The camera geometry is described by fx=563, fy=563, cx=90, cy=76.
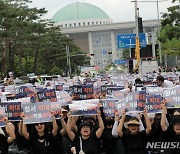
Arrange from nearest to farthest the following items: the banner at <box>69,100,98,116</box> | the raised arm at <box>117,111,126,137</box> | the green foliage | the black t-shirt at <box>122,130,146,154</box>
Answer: the black t-shirt at <box>122,130,146,154</box>
the raised arm at <box>117,111,126,137</box>
the banner at <box>69,100,98,116</box>
the green foliage

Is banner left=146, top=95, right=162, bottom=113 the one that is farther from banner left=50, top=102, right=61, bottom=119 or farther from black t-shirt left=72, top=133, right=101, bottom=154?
banner left=50, top=102, right=61, bottom=119

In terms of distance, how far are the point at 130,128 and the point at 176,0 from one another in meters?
36.0

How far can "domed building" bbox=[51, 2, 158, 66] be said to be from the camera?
138375 millimetres

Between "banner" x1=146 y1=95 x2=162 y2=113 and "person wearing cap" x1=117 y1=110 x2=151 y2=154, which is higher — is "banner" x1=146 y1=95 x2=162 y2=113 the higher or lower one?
the higher one

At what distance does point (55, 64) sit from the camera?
84.7m

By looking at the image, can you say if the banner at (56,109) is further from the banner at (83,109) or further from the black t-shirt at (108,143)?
the black t-shirt at (108,143)

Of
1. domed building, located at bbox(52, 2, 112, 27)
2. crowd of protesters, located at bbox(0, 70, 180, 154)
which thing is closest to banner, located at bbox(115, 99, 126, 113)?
crowd of protesters, located at bbox(0, 70, 180, 154)

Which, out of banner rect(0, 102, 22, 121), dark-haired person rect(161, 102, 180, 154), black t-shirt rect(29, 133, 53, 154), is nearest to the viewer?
dark-haired person rect(161, 102, 180, 154)

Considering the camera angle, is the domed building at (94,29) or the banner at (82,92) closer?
the banner at (82,92)

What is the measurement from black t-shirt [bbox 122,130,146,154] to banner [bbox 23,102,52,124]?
113cm

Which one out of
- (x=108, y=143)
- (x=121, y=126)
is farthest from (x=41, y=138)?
(x=121, y=126)

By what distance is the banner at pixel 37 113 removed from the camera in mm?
7648

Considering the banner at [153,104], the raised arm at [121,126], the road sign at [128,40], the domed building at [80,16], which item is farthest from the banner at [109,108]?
the domed building at [80,16]

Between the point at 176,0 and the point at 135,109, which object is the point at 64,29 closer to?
the point at 176,0
